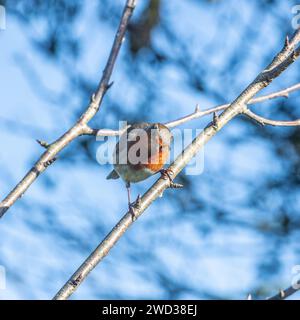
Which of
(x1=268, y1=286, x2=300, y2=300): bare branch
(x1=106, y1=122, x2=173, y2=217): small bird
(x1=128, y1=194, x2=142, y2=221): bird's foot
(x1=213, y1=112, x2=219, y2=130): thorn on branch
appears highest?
(x1=106, y1=122, x2=173, y2=217): small bird

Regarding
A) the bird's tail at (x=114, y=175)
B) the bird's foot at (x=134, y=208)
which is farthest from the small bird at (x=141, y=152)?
the bird's foot at (x=134, y=208)

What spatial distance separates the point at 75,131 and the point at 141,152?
82.4 inches

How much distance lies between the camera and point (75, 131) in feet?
9.82

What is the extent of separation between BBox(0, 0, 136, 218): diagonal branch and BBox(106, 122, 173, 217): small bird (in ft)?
5.84

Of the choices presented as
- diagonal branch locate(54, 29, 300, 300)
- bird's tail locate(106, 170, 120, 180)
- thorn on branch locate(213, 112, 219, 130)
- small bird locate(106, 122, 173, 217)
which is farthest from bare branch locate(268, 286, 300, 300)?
bird's tail locate(106, 170, 120, 180)

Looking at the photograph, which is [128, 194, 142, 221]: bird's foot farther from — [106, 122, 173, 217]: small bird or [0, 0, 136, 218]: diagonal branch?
[106, 122, 173, 217]: small bird

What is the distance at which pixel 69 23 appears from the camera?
7.41m

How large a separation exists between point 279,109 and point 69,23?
2.24 meters

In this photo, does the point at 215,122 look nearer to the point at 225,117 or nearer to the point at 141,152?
the point at 225,117

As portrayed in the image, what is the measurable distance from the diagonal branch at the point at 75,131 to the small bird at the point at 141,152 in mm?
1781

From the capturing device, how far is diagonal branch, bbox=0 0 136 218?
2867mm
